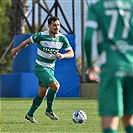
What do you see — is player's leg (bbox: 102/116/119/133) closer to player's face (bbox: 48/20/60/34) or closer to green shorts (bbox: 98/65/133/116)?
green shorts (bbox: 98/65/133/116)

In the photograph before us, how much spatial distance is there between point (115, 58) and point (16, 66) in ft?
72.0

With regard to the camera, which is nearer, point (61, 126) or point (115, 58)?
point (115, 58)

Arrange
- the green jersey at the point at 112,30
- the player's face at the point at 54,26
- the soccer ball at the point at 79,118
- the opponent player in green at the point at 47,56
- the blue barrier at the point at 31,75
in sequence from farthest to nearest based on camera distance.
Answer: the blue barrier at the point at 31,75
the opponent player in green at the point at 47,56
the player's face at the point at 54,26
the soccer ball at the point at 79,118
the green jersey at the point at 112,30

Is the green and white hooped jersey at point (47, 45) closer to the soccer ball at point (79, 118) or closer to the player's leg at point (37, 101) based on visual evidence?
the player's leg at point (37, 101)

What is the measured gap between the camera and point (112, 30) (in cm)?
669

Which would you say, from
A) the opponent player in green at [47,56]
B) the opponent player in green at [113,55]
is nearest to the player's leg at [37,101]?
the opponent player in green at [47,56]

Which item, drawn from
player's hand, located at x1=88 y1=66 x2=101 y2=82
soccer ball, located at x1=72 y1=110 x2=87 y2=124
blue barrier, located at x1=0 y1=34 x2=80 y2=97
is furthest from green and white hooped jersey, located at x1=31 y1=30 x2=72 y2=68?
blue barrier, located at x1=0 y1=34 x2=80 y2=97

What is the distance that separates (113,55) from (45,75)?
6807 millimetres

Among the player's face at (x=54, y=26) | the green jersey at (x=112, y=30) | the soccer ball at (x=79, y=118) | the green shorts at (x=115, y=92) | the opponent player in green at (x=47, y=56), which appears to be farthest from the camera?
the opponent player in green at (x=47, y=56)

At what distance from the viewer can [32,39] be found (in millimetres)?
13328

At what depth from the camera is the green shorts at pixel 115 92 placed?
21.6 ft

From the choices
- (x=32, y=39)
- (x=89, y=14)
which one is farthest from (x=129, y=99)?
(x=32, y=39)

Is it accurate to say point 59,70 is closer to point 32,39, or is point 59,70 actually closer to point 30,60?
point 30,60

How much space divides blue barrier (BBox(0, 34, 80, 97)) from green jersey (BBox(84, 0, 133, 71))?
2062 centimetres
